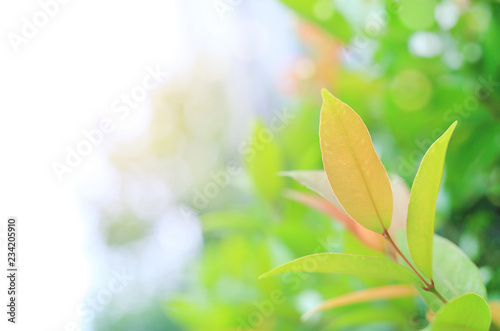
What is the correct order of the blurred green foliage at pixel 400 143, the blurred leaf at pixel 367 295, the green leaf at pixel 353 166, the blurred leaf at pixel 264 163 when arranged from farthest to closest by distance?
the blurred leaf at pixel 264 163 → the blurred green foliage at pixel 400 143 → the blurred leaf at pixel 367 295 → the green leaf at pixel 353 166

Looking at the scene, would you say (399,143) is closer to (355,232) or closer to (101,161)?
(355,232)

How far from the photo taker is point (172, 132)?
2.37m

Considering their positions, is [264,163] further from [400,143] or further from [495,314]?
[495,314]

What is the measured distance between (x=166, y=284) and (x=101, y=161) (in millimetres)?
762

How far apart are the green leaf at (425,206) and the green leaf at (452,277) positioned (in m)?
0.03

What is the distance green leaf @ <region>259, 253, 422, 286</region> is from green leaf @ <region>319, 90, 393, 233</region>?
0.02 m

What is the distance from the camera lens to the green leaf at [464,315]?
0.73 feet

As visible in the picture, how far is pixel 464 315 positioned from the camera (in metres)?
0.23

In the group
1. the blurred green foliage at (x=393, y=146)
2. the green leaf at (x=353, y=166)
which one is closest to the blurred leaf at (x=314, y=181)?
the green leaf at (x=353, y=166)

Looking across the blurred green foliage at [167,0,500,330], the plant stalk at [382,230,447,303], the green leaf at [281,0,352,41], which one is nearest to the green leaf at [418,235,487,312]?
the plant stalk at [382,230,447,303]

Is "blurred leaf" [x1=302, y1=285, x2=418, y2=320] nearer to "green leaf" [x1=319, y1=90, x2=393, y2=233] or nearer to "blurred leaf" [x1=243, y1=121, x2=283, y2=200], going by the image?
"green leaf" [x1=319, y1=90, x2=393, y2=233]

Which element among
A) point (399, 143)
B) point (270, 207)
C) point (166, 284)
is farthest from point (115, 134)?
point (399, 143)

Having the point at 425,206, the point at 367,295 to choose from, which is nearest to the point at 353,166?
the point at 425,206

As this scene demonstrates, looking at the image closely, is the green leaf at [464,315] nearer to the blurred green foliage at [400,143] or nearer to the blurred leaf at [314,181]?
the blurred leaf at [314,181]
